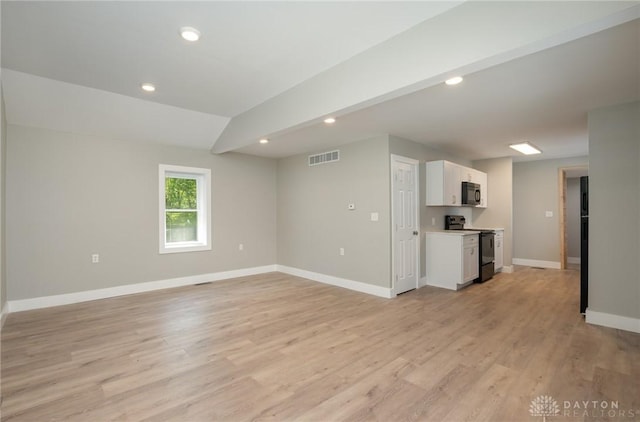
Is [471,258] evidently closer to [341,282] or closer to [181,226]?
[341,282]

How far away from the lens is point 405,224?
489 centimetres

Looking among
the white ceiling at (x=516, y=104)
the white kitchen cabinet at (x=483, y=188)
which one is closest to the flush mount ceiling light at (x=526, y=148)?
the white ceiling at (x=516, y=104)

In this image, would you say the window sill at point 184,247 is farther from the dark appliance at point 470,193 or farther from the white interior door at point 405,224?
the dark appliance at point 470,193

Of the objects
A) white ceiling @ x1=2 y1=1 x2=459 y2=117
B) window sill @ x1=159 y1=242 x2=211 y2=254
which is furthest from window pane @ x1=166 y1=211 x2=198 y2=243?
white ceiling @ x1=2 y1=1 x2=459 y2=117

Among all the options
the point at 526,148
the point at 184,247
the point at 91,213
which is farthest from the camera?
the point at 526,148

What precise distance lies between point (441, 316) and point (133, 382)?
127 inches

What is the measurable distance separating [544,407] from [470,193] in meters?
4.36

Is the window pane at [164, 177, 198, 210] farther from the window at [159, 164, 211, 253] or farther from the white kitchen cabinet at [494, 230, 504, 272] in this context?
the white kitchen cabinet at [494, 230, 504, 272]

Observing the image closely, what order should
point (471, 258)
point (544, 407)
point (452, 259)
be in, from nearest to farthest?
point (544, 407)
point (452, 259)
point (471, 258)

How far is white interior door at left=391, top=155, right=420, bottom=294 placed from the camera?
4.65 m

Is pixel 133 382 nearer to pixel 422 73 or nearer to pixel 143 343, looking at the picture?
pixel 143 343

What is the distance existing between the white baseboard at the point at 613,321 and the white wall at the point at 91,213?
5.35 meters

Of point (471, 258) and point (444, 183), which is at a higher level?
point (444, 183)

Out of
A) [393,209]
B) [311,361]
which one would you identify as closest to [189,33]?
[311,361]
